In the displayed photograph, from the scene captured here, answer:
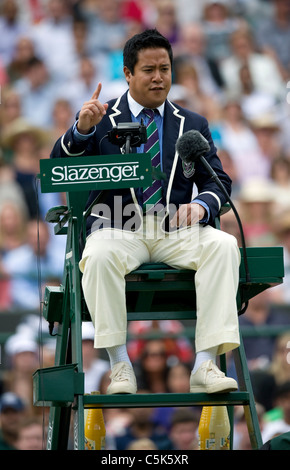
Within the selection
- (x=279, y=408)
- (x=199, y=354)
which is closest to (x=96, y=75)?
(x=279, y=408)

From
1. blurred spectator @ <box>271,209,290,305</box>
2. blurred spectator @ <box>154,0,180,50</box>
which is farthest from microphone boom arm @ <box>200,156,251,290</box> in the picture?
blurred spectator @ <box>154,0,180,50</box>

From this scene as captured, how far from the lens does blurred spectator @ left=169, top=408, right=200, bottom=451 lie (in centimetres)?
682

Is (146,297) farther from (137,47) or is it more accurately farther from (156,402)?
(137,47)

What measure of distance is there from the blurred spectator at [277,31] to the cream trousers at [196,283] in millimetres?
6890

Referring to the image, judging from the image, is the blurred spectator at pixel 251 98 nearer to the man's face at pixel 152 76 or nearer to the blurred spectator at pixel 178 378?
the blurred spectator at pixel 178 378

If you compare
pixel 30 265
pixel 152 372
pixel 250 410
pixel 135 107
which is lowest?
pixel 250 410

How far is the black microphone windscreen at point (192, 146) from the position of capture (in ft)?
14.7

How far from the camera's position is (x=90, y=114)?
14.9 feet

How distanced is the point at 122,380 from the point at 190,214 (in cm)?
88

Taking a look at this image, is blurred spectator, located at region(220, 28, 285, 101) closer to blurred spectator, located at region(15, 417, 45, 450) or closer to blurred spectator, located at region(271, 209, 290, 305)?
blurred spectator, located at region(271, 209, 290, 305)

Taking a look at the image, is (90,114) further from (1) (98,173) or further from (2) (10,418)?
(2) (10,418)

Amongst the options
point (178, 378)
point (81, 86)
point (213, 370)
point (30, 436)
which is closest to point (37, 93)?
point (81, 86)

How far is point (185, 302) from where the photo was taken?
495 centimetres

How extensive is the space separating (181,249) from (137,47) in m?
1.07
